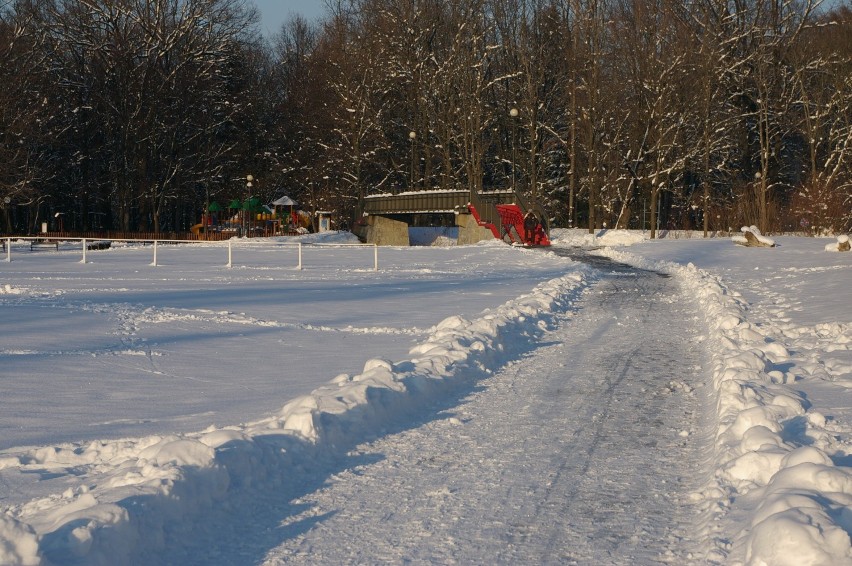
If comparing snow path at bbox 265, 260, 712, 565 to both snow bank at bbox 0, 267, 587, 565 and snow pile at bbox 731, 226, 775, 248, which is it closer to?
snow bank at bbox 0, 267, 587, 565

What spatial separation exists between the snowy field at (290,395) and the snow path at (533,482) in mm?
239

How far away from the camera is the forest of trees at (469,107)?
200 feet

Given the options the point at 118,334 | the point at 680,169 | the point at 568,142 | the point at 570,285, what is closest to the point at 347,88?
the point at 568,142

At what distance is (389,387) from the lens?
1016 cm

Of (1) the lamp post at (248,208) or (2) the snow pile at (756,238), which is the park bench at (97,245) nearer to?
(1) the lamp post at (248,208)

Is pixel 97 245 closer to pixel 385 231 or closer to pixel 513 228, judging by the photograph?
pixel 385 231

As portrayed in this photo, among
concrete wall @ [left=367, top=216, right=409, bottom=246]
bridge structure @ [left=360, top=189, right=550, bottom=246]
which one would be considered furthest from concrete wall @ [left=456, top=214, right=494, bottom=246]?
concrete wall @ [left=367, top=216, right=409, bottom=246]

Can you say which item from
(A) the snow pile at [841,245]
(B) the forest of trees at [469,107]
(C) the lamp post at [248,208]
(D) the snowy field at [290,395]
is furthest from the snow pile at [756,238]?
Result: (C) the lamp post at [248,208]

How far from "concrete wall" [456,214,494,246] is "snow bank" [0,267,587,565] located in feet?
150

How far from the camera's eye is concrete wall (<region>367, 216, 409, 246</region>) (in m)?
64.4

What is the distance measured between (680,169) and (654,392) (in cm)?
5429

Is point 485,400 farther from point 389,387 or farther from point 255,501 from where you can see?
point 255,501

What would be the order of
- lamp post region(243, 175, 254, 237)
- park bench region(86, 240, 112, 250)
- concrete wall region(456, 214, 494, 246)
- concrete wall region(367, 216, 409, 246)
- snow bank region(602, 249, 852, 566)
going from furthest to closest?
lamp post region(243, 175, 254, 237), concrete wall region(367, 216, 409, 246), concrete wall region(456, 214, 494, 246), park bench region(86, 240, 112, 250), snow bank region(602, 249, 852, 566)

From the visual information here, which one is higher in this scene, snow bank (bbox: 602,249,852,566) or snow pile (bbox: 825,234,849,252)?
snow pile (bbox: 825,234,849,252)
